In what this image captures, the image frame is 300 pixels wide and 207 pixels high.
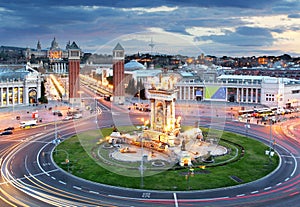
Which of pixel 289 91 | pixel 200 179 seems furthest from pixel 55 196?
pixel 289 91

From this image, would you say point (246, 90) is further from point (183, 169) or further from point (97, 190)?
point (97, 190)

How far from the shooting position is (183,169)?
4991cm

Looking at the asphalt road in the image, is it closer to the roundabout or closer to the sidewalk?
the roundabout

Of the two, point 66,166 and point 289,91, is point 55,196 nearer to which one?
point 66,166

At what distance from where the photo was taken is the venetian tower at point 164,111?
2436 inches

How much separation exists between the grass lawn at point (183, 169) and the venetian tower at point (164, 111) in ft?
33.3

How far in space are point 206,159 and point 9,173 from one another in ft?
97.5

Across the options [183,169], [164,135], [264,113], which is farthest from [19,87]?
[183,169]

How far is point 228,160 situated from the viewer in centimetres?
5425

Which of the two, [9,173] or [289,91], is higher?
[289,91]

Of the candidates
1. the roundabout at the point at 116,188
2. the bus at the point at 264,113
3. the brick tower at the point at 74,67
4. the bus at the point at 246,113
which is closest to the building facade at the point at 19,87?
the brick tower at the point at 74,67

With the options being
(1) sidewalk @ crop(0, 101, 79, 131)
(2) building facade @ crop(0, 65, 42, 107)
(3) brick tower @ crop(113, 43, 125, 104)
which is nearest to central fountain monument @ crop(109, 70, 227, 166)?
(1) sidewalk @ crop(0, 101, 79, 131)

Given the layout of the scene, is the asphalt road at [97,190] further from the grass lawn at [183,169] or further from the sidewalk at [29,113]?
the sidewalk at [29,113]

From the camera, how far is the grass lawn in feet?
144
